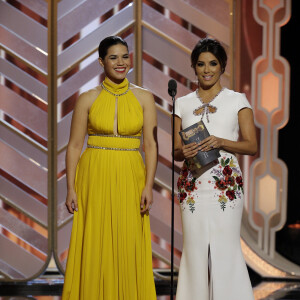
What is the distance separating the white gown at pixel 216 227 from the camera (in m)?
3.05

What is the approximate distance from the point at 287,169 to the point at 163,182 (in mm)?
1018

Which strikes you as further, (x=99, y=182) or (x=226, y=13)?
(x=226, y=13)

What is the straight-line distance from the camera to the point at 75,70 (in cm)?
464

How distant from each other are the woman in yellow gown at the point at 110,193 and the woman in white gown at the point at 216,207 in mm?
237

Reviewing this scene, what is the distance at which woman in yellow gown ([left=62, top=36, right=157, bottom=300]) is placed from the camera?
10.3ft

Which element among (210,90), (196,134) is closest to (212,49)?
(210,90)

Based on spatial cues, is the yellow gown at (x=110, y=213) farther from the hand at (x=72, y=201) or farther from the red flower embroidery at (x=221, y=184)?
the red flower embroidery at (x=221, y=184)

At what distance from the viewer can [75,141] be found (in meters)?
3.17

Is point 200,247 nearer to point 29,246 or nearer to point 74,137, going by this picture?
point 74,137

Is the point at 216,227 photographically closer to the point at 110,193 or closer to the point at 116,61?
the point at 110,193

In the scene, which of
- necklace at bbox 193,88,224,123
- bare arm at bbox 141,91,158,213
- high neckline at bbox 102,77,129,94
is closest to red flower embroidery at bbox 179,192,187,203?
bare arm at bbox 141,91,158,213

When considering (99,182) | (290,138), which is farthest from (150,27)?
(99,182)

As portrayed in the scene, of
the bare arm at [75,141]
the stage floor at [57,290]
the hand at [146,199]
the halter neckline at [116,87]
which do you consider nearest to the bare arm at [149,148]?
the hand at [146,199]

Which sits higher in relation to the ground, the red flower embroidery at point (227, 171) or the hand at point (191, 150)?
the hand at point (191, 150)
